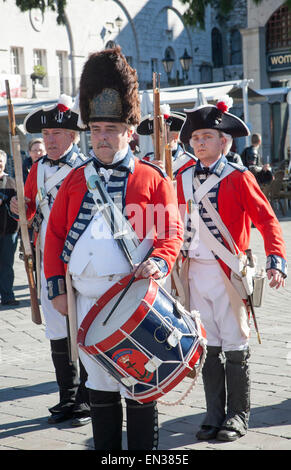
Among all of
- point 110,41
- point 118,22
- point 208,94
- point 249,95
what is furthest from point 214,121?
point 110,41

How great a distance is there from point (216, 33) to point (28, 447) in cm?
4222

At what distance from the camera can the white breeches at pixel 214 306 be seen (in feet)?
14.7

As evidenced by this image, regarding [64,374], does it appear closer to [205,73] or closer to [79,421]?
[79,421]

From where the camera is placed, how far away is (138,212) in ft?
12.3

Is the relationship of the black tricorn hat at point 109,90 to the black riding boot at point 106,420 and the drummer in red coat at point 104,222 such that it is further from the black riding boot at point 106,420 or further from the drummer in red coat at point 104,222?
the black riding boot at point 106,420

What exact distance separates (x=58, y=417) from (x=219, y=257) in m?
1.47

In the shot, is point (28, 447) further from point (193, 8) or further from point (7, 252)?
point (193, 8)

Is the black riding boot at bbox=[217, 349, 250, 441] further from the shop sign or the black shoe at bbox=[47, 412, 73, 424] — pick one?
the shop sign

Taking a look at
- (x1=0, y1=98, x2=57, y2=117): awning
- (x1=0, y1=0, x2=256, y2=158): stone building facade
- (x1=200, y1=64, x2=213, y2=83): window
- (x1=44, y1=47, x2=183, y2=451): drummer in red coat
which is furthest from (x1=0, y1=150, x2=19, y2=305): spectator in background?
(x1=200, y1=64, x2=213, y2=83): window

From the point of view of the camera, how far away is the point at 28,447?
4438 mm

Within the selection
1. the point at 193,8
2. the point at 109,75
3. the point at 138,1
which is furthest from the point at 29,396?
the point at 138,1

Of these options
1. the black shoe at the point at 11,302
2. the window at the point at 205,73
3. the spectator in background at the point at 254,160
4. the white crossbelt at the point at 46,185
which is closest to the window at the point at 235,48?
the window at the point at 205,73

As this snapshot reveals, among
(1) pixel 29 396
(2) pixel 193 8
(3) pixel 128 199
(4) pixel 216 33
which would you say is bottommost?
(1) pixel 29 396

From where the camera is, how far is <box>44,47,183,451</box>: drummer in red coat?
12.0 feet
